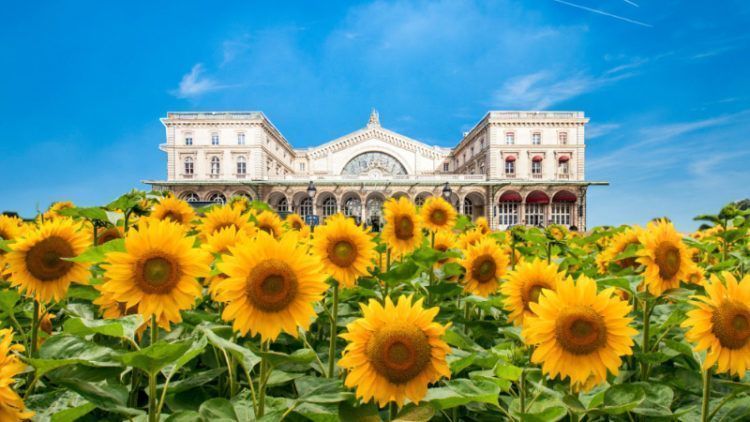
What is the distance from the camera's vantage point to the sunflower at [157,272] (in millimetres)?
1461

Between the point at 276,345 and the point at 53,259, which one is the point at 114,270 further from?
the point at 276,345

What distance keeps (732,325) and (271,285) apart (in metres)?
1.73

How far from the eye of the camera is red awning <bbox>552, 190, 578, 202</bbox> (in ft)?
135

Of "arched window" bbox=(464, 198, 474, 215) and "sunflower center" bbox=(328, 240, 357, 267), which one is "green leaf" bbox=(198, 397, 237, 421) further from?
"arched window" bbox=(464, 198, 474, 215)

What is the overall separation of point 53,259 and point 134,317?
0.62 meters

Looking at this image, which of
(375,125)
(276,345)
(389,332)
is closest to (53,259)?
(276,345)

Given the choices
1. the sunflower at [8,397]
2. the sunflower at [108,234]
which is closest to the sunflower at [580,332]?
the sunflower at [8,397]

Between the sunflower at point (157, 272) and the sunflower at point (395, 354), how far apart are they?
63 cm

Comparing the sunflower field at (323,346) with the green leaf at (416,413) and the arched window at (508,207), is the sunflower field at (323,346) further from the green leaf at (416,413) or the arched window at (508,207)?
the arched window at (508,207)

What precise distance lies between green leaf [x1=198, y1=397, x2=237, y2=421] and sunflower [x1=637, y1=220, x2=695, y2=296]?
1.92 meters

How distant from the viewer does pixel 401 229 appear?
2.85 m

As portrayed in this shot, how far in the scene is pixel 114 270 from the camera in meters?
1.45

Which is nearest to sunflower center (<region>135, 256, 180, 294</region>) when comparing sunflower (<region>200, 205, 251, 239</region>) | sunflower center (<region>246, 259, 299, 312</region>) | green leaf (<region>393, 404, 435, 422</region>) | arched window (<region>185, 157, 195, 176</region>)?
sunflower center (<region>246, 259, 299, 312</region>)

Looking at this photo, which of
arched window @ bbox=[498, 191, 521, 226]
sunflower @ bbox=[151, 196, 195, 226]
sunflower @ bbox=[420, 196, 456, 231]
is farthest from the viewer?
arched window @ bbox=[498, 191, 521, 226]
